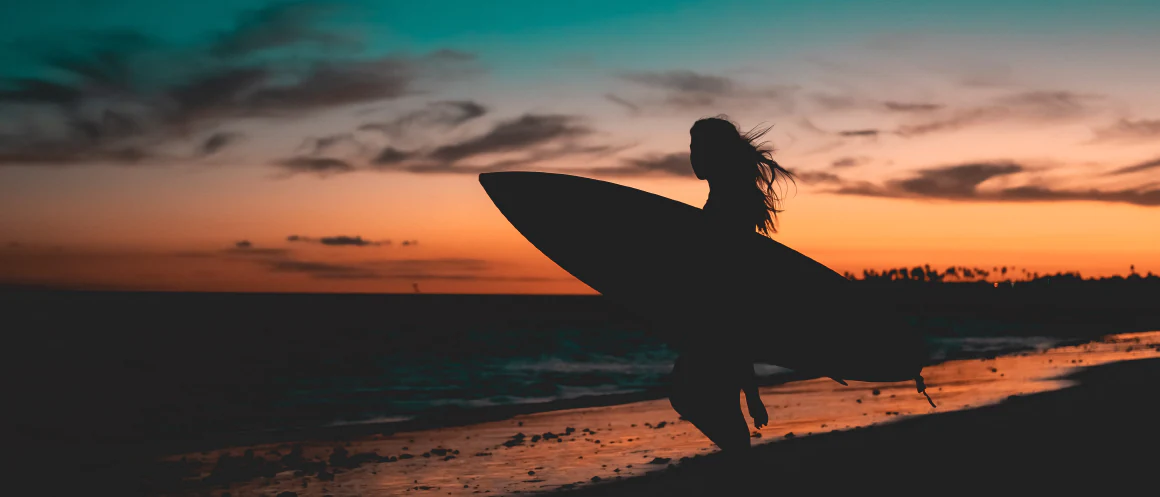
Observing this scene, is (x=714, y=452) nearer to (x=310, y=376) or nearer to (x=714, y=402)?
(x=714, y=402)

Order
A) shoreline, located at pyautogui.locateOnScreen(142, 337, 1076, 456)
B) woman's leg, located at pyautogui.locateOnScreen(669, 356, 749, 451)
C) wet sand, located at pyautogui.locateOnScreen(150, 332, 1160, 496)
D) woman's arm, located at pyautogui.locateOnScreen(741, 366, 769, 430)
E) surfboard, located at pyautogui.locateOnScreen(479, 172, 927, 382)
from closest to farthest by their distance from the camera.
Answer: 1. woman's leg, located at pyautogui.locateOnScreen(669, 356, 749, 451)
2. woman's arm, located at pyautogui.locateOnScreen(741, 366, 769, 430)
3. surfboard, located at pyautogui.locateOnScreen(479, 172, 927, 382)
4. wet sand, located at pyautogui.locateOnScreen(150, 332, 1160, 496)
5. shoreline, located at pyautogui.locateOnScreen(142, 337, 1076, 456)

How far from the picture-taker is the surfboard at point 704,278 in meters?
4.57

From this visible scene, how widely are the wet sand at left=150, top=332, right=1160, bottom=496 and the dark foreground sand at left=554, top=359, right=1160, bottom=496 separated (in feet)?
0.07

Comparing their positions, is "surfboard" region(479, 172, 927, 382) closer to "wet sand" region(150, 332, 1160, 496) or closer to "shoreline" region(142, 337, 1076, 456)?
"wet sand" region(150, 332, 1160, 496)

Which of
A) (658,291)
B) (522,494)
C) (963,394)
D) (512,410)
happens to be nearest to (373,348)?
(512,410)

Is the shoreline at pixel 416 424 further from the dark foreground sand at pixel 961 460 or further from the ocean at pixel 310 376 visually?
the dark foreground sand at pixel 961 460

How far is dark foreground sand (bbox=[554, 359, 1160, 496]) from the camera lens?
18.1 feet

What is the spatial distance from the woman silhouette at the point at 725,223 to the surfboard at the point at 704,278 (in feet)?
0.31

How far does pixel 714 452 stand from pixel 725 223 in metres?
4.61

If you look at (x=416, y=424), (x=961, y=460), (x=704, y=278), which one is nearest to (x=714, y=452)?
(x=961, y=460)

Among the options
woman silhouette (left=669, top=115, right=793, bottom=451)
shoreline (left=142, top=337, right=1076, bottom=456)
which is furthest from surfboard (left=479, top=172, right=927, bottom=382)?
shoreline (left=142, top=337, right=1076, bottom=456)

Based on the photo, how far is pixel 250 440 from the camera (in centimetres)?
1087

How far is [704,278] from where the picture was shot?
4.62 m

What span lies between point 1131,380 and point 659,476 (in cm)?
996
